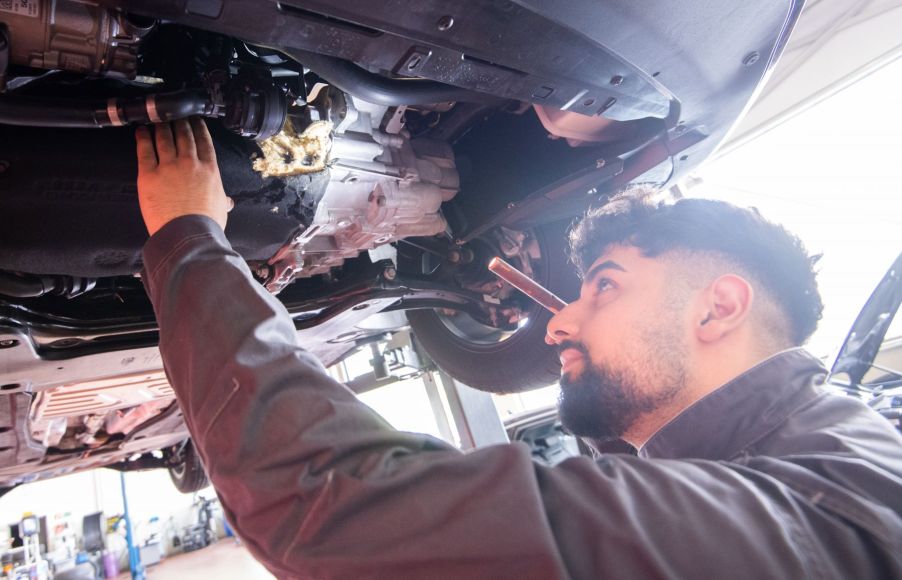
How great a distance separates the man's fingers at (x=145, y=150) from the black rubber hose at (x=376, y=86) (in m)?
0.28

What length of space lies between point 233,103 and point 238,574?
18.4 ft

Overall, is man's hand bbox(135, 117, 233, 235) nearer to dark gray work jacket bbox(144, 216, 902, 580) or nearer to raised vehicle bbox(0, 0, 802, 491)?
raised vehicle bbox(0, 0, 802, 491)

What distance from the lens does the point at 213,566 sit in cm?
611

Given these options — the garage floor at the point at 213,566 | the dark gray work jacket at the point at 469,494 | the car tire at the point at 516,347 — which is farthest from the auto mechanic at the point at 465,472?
the garage floor at the point at 213,566

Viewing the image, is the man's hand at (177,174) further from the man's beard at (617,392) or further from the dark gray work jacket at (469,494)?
the man's beard at (617,392)

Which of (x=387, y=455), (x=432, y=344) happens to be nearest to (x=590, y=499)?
(x=387, y=455)

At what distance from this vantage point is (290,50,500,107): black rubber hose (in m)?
0.84

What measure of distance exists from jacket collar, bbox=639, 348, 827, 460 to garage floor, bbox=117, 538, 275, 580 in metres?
4.81

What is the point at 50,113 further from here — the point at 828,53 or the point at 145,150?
the point at 828,53

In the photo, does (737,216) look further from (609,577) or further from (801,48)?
(801,48)

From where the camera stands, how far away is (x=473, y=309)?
179 cm

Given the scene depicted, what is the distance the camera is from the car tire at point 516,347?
5.04ft

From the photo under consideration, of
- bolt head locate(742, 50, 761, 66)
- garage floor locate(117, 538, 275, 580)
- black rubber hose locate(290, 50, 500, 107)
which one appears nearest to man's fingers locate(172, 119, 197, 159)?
black rubber hose locate(290, 50, 500, 107)

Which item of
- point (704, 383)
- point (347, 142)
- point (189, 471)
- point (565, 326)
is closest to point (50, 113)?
point (347, 142)
